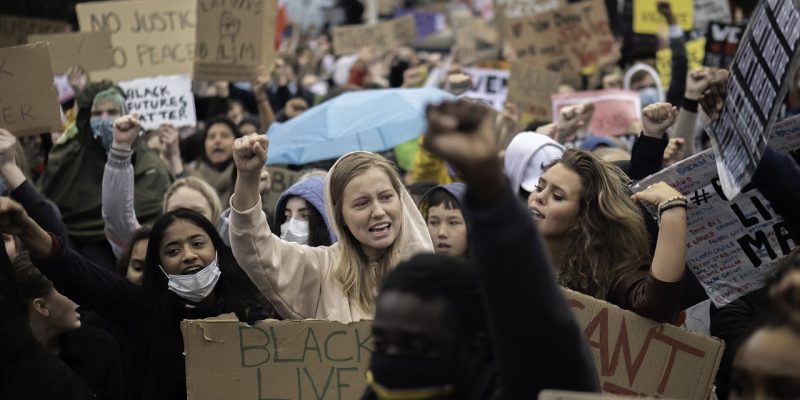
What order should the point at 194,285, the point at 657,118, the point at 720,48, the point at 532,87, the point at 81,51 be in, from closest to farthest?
the point at 194,285
the point at 657,118
the point at 720,48
the point at 81,51
the point at 532,87

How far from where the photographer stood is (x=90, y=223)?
7.35 metres

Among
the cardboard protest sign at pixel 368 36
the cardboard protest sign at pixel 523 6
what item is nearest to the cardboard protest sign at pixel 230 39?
the cardboard protest sign at pixel 523 6

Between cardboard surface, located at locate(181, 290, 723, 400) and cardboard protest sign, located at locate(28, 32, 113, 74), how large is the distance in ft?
17.0

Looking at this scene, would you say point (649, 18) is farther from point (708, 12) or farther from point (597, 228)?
point (597, 228)

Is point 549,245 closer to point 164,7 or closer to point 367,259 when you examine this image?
point 367,259

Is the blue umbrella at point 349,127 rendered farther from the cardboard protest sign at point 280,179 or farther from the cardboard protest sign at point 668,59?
the cardboard protest sign at point 668,59

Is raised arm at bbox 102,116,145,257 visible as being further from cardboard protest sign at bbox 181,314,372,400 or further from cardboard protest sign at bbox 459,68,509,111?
cardboard protest sign at bbox 459,68,509,111

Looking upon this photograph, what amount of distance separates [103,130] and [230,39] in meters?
2.03

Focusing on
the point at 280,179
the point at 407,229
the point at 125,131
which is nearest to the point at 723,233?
the point at 407,229

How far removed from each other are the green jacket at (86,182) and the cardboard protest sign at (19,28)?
6.27ft

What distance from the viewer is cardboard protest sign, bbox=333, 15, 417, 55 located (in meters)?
15.1

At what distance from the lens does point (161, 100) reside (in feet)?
30.5

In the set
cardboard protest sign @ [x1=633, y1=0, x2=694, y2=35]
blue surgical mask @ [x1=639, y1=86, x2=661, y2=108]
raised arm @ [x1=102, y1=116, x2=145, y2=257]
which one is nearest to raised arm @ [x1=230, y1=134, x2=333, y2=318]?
raised arm @ [x1=102, y1=116, x2=145, y2=257]

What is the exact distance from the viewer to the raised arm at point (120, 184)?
613 centimetres
